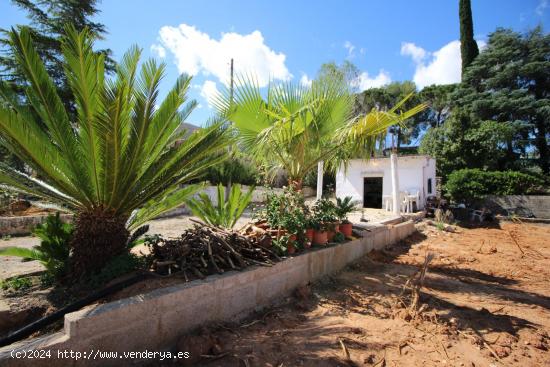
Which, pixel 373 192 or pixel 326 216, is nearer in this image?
pixel 326 216

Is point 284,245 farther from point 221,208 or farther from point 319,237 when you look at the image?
point 221,208

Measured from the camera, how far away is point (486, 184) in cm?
1512

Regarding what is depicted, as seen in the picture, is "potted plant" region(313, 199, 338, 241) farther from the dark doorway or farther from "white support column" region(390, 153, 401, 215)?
the dark doorway

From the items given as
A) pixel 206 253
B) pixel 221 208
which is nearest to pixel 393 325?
pixel 206 253

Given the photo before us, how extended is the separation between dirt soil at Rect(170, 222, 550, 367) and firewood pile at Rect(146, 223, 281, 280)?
64 centimetres

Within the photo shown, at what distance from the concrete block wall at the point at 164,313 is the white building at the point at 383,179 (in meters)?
10.8

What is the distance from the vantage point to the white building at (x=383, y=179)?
14.5m

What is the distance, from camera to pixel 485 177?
15.2m

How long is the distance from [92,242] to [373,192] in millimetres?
15963

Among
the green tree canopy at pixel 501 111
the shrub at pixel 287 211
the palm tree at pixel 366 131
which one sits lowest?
the shrub at pixel 287 211

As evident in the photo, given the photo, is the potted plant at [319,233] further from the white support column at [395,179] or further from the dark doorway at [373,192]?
the dark doorway at [373,192]

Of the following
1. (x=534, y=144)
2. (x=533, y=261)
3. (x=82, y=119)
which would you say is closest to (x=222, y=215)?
(x=82, y=119)

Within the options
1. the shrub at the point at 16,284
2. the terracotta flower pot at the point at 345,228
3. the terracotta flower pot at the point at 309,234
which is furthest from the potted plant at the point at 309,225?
the shrub at the point at 16,284

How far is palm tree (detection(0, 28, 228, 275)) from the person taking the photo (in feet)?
8.83
